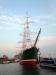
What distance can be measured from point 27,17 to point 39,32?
29.8m

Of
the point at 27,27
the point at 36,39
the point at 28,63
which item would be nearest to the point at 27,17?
the point at 27,27

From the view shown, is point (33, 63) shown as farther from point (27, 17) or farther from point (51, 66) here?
point (27, 17)

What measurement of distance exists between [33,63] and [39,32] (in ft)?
57.5

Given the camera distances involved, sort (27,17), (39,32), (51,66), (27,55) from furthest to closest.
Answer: (27,17) < (27,55) < (39,32) < (51,66)

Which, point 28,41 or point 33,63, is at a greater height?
point 28,41

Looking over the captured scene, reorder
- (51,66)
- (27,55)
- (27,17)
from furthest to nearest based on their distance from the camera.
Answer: (27,17)
(27,55)
(51,66)

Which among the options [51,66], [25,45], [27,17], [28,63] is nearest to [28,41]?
[25,45]

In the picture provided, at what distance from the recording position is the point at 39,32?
113m

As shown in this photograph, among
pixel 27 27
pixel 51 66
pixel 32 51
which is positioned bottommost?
pixel 51 66

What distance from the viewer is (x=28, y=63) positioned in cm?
11919

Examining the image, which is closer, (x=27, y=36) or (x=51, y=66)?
(x=51, y=66)

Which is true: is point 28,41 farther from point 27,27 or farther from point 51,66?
point 51,66

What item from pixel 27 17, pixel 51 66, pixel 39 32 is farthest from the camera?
pixel 27 17

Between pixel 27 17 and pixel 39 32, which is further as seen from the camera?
pixel 27 17
